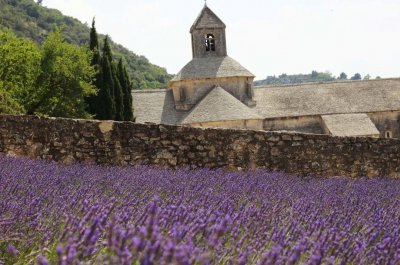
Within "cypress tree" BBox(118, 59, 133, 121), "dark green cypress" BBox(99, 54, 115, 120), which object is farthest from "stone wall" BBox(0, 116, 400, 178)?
"cypress tree" BBox(118, 59, 133, 121)

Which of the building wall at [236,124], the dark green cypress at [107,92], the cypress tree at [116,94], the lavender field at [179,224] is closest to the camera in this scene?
the lavender field at [179,224]

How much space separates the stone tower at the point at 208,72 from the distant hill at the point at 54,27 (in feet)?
140

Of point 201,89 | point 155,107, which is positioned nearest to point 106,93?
point 155,107

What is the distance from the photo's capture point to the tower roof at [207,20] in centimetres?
4109

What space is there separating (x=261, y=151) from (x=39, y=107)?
52.8 ft

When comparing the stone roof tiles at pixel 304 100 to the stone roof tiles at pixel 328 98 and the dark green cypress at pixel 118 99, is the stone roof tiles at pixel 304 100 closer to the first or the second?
the stone roof tiles at pixel 328 98

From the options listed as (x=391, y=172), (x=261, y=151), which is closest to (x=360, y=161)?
(x=391, y=172)

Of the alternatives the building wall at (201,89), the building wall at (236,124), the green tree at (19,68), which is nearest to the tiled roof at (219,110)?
the building wall at (236,124)

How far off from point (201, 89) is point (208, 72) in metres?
1.27

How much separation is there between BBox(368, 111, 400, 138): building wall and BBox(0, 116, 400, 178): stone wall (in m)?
30.9

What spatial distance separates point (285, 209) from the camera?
4.61 meters

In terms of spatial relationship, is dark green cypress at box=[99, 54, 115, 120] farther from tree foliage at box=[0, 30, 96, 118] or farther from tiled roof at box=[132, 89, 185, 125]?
tiled roof at box=[132, 89, 185, 125]

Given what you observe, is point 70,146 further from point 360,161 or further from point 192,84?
point 192,84

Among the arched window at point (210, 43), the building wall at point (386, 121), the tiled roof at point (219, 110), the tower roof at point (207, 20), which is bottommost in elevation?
the building wall at point (386, 121)
